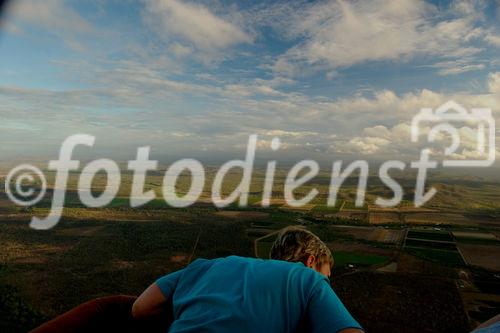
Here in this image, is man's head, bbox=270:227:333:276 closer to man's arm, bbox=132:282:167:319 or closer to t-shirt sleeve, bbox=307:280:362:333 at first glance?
t-shirt sleeve, bbox=307:280:362:333

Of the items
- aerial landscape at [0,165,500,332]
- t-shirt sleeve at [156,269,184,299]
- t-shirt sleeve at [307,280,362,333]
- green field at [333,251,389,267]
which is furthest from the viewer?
green field at [333,251,389,267]

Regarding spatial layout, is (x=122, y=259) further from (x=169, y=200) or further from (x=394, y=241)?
(x=169, y=200)

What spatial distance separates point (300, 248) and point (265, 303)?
37 cm

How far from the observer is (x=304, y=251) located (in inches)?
59.3

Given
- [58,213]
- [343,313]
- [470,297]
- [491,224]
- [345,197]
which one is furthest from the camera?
[345,197]

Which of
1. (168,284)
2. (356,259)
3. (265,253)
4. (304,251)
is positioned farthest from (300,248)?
(356,259)

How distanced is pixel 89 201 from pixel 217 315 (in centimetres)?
5480

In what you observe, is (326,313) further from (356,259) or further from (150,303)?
(356,259)

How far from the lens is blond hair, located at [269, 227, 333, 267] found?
1.51 metres

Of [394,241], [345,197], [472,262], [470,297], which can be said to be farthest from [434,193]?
[470,297]

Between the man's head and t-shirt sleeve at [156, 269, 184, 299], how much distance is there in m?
0.41

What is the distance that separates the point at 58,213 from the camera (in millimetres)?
41438

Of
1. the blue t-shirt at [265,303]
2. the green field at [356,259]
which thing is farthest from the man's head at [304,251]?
the green field at [356,259]

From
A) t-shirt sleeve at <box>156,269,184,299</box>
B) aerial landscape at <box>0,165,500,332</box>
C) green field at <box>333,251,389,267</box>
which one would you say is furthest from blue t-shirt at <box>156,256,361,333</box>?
green field at <box>333,251,389,267</box>
